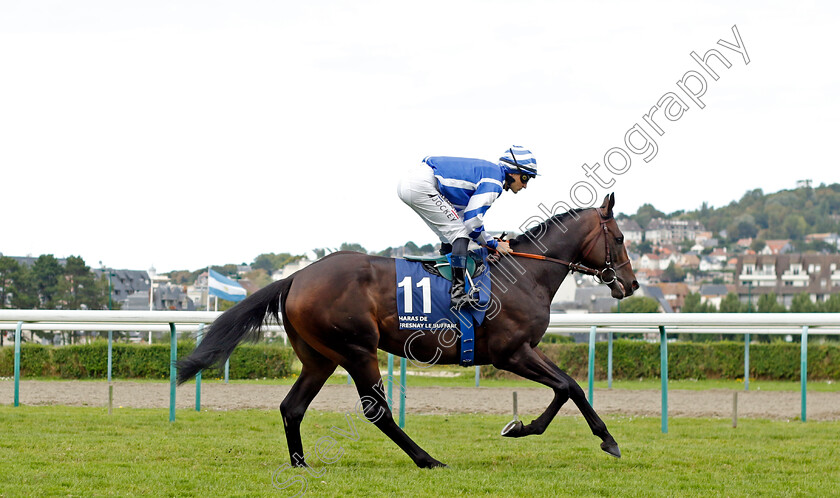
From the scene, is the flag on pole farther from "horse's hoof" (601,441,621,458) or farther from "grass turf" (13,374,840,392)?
"horse's hoof" (601,441,621,458)

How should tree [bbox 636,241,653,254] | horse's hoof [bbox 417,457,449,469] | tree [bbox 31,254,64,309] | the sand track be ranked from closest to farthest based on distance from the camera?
horse's hoof [bbox 417,457,449,469]
the sand track
tree [bbox 31,254,64,309]
tree [bbox 636,241,653,254]

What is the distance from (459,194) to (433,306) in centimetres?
76

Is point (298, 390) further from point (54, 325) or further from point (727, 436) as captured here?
point (54, 325)

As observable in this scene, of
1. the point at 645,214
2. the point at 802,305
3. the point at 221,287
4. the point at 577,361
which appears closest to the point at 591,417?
the point at 577,361

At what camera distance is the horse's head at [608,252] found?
6004mm

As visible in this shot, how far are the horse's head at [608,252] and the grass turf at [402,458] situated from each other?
1217 millimetres

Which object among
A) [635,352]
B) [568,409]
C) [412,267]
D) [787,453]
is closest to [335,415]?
[568,409]

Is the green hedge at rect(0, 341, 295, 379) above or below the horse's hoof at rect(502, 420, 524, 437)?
below

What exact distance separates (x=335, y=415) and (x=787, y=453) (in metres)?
4.42

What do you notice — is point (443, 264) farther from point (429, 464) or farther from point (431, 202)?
point (429, 464)

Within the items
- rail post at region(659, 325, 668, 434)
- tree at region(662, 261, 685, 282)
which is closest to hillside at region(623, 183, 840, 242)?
tree at region(662, 261, 685, 282)

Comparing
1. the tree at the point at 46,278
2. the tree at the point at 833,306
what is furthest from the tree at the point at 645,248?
the tree at the point at 46,278

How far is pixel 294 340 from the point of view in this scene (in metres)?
5.73

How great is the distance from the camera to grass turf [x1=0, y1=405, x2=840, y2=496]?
4812 mm
